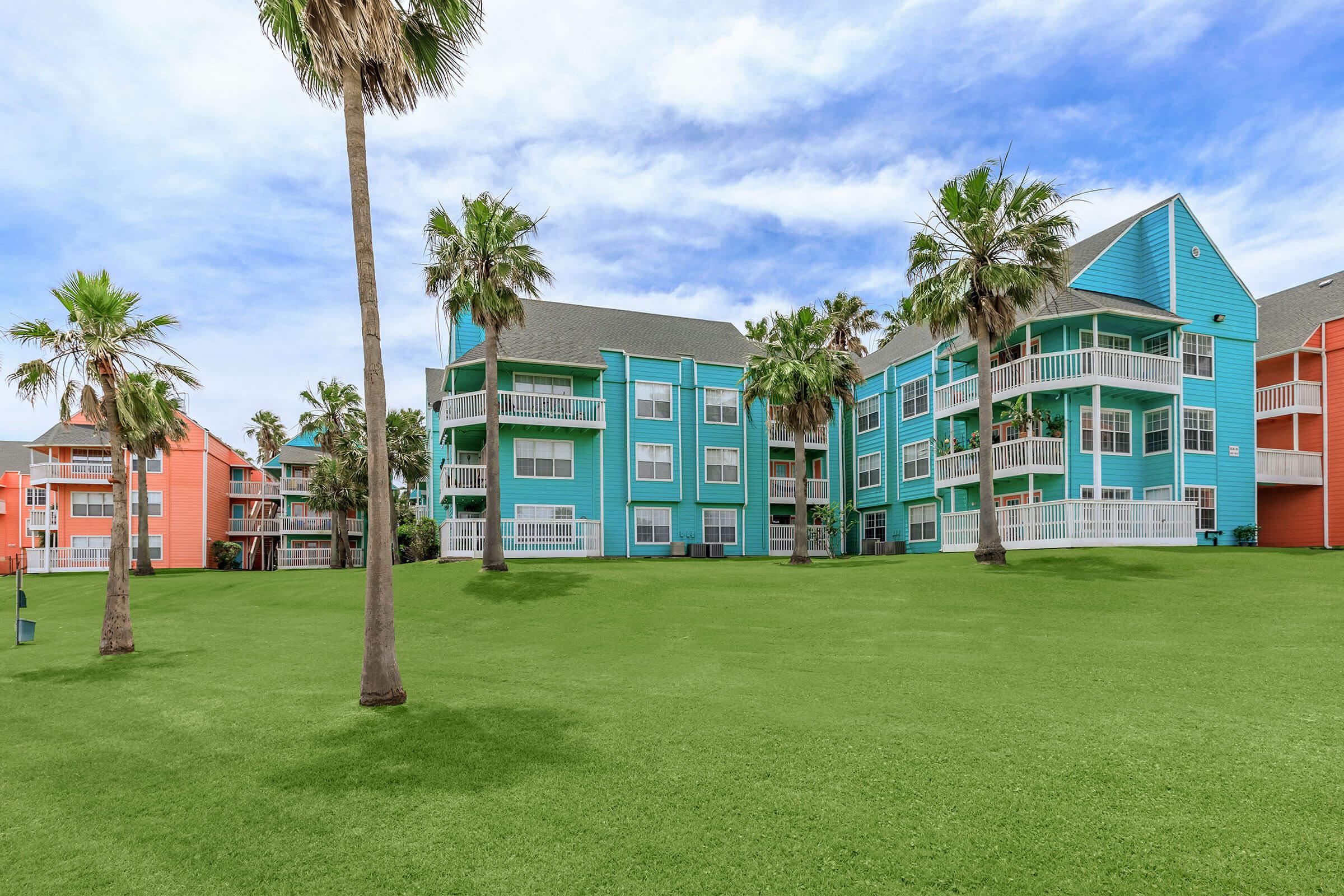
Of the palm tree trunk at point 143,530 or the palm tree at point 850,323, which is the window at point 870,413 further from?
the palm tree trunk at point 143,530

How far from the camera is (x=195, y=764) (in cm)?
774

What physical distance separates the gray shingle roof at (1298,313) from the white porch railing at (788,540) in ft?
63.1

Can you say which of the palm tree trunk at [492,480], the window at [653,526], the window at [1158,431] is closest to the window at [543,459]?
the window at [653,526]

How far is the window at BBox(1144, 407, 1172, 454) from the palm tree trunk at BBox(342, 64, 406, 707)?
1096 inches

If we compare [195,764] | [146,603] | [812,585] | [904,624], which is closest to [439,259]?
[146,603]

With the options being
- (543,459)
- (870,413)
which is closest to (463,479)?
(543,459)

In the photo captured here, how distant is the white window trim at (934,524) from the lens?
34.6 meters

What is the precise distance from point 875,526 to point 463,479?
1986 cm

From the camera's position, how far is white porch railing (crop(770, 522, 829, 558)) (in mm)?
37969

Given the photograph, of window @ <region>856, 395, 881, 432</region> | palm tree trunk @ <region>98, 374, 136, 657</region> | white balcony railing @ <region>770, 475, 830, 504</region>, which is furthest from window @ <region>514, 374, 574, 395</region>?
palm tree trunk @ <region>98, 374, 136, 657</region>

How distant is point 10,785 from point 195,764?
58.1 inches

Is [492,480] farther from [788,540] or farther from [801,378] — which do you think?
[788,540]

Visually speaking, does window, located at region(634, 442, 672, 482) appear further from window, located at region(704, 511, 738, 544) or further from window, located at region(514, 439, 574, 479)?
window, located at region(514, 439, 574, 479)

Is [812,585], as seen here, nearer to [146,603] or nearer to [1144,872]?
[1144,872]
